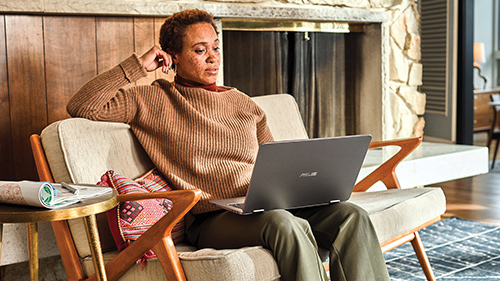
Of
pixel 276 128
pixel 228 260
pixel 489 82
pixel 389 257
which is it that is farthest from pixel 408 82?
pixel 489 82

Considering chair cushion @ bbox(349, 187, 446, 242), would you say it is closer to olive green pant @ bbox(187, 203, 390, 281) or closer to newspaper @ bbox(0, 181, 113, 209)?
olive green pant @ bbox(187, 203, 390, 281)

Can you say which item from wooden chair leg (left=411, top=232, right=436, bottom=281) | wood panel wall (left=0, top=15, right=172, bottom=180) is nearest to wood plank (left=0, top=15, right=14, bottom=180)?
wood panel wall (left=0, top=15, right=172, bottom=180)

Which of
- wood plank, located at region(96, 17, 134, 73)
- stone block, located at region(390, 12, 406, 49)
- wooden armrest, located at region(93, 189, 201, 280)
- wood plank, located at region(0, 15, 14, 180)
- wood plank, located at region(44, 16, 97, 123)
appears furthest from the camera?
stone block, located at region(390, 12, 406, 49)

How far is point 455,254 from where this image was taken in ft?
9.65

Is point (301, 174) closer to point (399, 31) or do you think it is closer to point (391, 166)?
point (391, 166)

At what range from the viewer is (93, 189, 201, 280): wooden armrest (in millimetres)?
1548

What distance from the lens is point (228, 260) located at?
1518 millimetres

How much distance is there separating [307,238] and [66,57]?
155cm

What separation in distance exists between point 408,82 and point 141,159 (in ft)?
8.10

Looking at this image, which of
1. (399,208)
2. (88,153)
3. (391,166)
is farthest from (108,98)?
(391,166)

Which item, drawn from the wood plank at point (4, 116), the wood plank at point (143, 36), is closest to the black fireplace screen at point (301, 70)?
the wood plank at point (143, 36)

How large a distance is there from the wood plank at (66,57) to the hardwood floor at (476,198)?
7.72 ft

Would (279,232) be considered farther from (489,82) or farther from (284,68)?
(489,82)

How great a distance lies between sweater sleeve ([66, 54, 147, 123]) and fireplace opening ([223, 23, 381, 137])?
55.5 inches
